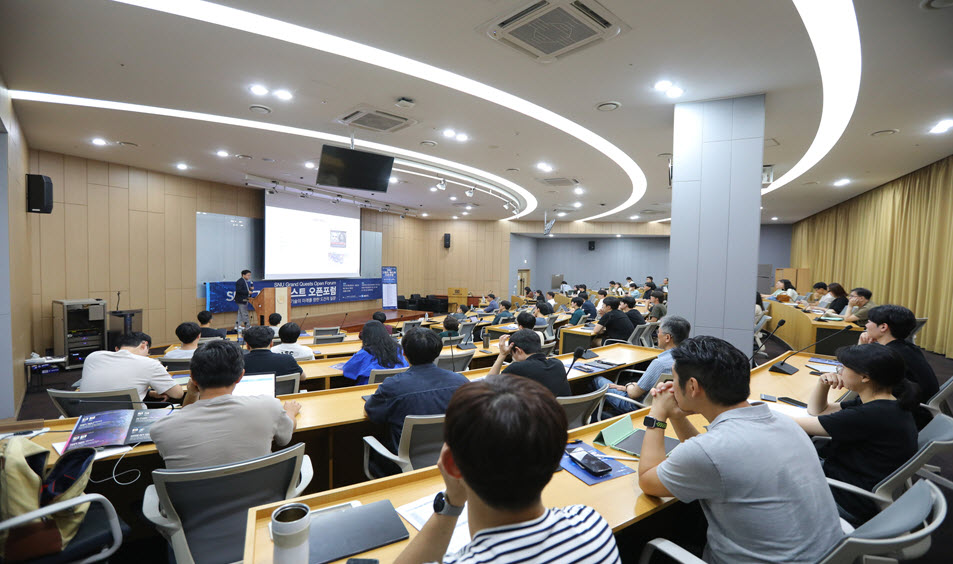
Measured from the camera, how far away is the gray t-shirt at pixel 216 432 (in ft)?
5.30

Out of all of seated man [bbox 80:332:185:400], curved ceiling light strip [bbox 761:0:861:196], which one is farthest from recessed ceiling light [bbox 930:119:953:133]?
seated man [bbox 80:332:185:400]

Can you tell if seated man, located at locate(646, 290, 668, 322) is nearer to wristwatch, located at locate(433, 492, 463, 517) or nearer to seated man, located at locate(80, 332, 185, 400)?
seated man, located at locate(80, 332, 185, 400)

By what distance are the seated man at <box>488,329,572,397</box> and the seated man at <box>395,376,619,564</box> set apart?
1465 mm

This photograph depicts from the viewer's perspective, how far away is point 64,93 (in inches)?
176

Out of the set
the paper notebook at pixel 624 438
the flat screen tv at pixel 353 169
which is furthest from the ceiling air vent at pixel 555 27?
the flat screen tv at pixel 353 169

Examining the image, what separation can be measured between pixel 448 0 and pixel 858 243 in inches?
475

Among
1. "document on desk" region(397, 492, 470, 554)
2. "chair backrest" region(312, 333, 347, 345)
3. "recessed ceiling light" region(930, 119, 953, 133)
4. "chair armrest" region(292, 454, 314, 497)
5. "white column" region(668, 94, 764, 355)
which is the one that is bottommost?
"chair backrest" region(312, 333, 347, 345)

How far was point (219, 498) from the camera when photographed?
4.93ft

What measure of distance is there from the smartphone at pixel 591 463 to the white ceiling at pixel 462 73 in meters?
2.97

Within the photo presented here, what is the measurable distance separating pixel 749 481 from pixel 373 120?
533 cm

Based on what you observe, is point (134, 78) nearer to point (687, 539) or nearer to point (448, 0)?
point (448, 0)

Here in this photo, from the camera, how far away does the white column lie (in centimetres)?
418

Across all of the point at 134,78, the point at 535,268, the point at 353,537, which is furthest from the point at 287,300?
the point at 535,268

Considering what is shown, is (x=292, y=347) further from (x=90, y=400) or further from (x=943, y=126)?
(x=943, y=126)
